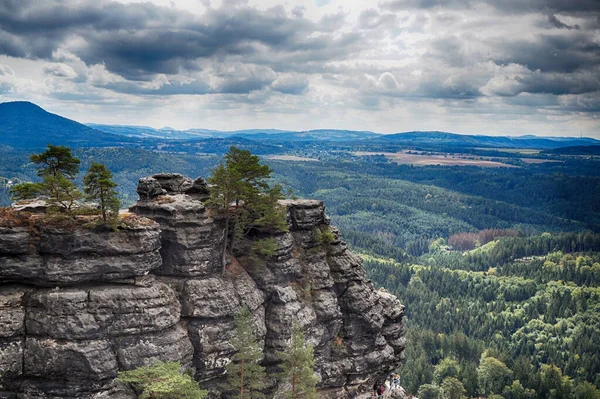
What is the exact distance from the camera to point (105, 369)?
137 ft

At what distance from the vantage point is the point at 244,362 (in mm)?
48188

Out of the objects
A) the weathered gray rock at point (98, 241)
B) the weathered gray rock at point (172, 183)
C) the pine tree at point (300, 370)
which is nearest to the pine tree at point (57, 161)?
the weathered gray rock at point (172, 183)

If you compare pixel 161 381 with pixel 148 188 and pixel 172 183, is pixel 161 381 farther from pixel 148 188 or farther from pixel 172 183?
pixel 172 183

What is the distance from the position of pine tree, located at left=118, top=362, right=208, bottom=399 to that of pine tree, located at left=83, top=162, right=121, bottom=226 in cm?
1319

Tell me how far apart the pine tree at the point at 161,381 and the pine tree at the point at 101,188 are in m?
13.2

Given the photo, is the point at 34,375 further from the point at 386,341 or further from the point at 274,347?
the point at 386,341

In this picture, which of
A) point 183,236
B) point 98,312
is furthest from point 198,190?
point 98,312

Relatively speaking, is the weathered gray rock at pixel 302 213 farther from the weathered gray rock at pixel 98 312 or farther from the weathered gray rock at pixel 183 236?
the weathered gray rock at pixel 98 312

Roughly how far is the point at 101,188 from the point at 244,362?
2158 centimetres

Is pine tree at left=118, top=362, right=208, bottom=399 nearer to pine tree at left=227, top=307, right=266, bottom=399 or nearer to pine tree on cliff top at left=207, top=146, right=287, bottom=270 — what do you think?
pine tree at left=227, top=307, right=266, bottom=399

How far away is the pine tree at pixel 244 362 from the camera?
4678cm

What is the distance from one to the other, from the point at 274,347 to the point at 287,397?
5149mm

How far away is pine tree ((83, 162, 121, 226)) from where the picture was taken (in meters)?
41.9

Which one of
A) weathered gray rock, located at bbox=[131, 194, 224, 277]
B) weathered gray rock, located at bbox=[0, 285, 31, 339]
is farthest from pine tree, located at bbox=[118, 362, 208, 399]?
weathered gray rock, located at bbox=[131, 194, 224, 277]
